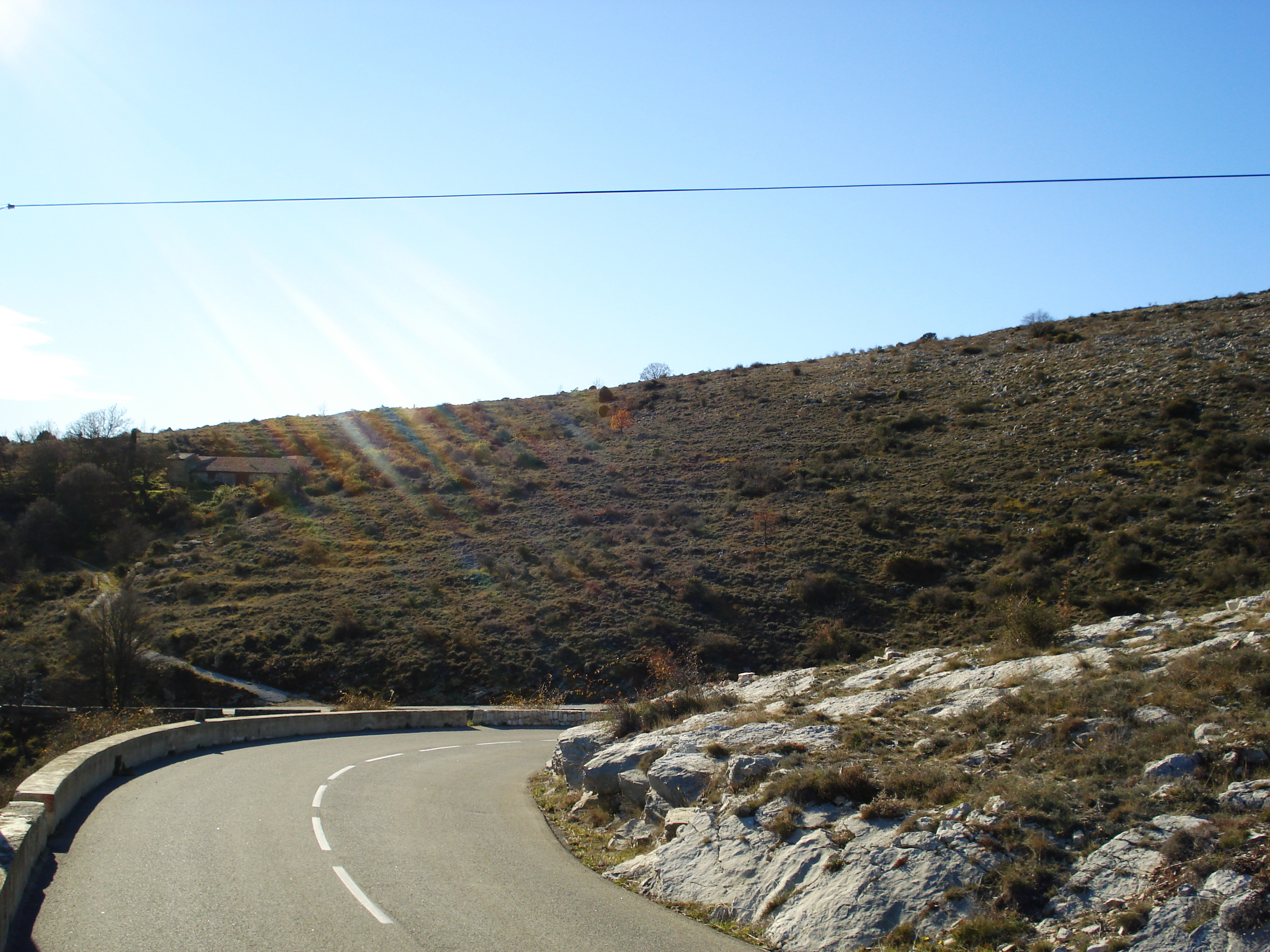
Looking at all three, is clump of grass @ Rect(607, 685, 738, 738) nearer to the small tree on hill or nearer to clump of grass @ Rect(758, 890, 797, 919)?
clump of grass @ Rect(758, 890, 797, 919)

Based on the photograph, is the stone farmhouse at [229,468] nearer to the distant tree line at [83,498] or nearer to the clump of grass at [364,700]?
the distant tree line at [83,498]

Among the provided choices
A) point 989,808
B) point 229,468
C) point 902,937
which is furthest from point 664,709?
point 229,468

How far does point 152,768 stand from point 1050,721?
12.5 m

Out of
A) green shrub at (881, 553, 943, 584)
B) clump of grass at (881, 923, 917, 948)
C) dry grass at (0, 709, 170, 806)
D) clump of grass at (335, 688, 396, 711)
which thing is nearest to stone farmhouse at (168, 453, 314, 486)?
clump of grass at (335, 688, 396, 711)

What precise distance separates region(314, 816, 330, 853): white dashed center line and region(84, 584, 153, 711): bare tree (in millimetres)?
20836

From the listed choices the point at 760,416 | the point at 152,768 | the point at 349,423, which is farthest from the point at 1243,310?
the point at 349,423

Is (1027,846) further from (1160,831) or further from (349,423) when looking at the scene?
(349,423)

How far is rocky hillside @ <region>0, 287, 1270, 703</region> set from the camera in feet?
98.6

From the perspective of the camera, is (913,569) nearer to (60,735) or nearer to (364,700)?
(364,700)

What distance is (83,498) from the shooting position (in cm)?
5672

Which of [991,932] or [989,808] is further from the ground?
[989,808]

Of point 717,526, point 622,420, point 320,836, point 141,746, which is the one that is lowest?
point 320,836

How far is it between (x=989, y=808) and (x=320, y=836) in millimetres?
6781

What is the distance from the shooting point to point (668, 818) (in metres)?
8.76
